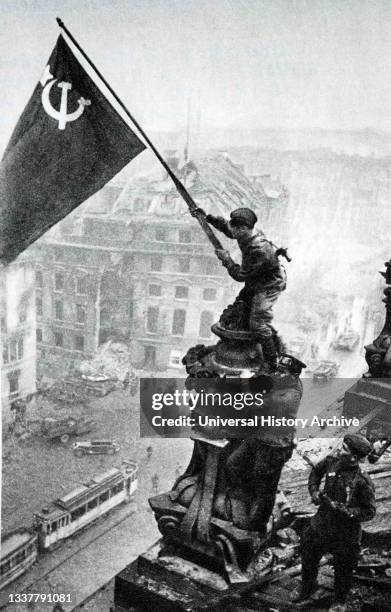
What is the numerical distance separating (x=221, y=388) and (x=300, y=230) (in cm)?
2650

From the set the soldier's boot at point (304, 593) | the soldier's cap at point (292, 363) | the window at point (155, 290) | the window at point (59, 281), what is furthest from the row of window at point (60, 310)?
the soldier's boot at point (304, 593)

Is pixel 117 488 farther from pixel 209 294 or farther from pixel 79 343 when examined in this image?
pixel 209 294

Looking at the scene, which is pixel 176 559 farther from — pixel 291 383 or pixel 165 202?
pixel 165 202

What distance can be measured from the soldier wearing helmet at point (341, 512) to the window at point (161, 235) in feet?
78.0

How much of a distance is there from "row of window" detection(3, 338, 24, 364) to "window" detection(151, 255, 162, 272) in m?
6.93

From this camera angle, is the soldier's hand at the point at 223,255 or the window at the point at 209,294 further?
the window at the point at 209,294

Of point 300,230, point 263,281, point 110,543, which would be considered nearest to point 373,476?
point 263,281

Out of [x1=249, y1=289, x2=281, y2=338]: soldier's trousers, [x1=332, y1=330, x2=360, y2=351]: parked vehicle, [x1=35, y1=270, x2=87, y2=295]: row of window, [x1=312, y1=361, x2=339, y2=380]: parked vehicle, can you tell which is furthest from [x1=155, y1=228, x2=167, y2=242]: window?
[x1=249, y1=289, x2=281, y2=338]: soldier's trousers

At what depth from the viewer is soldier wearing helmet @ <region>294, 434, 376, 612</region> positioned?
3602 millimetres

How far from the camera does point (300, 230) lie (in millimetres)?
29562

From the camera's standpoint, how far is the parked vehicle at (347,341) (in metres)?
31.0

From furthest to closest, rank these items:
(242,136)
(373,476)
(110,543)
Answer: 1. (242,136)
2. (110,543)
3. (373,476)

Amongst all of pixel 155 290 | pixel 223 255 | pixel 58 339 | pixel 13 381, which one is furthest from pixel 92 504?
pixel 223 255

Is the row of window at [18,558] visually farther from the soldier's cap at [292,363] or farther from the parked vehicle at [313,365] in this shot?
the soldier's cap at [292,363]
